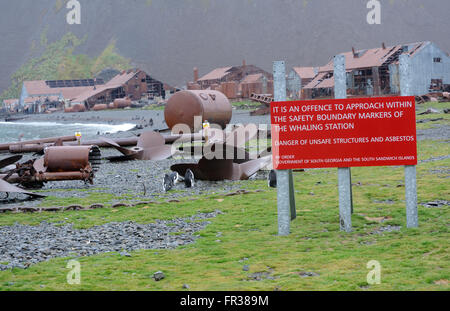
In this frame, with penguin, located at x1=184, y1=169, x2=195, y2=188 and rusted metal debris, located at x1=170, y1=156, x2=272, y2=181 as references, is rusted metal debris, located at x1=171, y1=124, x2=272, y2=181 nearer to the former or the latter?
rusted metal debris, located at x1=170, y1=156, x2=272, y2=181

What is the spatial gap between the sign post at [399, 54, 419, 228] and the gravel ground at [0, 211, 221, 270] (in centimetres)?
319

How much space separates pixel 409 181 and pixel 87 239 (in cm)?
495

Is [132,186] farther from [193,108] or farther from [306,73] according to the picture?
[306,73]

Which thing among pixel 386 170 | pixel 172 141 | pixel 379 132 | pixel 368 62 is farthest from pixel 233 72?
pixel 379 132

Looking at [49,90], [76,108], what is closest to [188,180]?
[76,108]

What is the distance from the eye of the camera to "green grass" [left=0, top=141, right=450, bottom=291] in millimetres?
6008

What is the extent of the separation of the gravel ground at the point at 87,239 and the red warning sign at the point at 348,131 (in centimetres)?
220

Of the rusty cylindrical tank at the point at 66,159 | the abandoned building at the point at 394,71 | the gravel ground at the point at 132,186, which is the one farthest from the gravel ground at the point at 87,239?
the abandoned building at the point at 394,71

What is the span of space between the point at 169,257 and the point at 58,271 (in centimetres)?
140

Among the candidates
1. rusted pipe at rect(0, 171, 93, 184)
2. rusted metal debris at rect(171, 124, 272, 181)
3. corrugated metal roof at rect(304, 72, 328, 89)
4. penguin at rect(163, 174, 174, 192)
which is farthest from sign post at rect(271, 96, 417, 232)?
corrugated metal roof at rect(304, 72, 328, 89)

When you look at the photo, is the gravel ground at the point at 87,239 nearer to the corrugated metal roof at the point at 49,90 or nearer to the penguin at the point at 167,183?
the penguin at the point at 167,183

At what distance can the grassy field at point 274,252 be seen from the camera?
6016 millimetres
